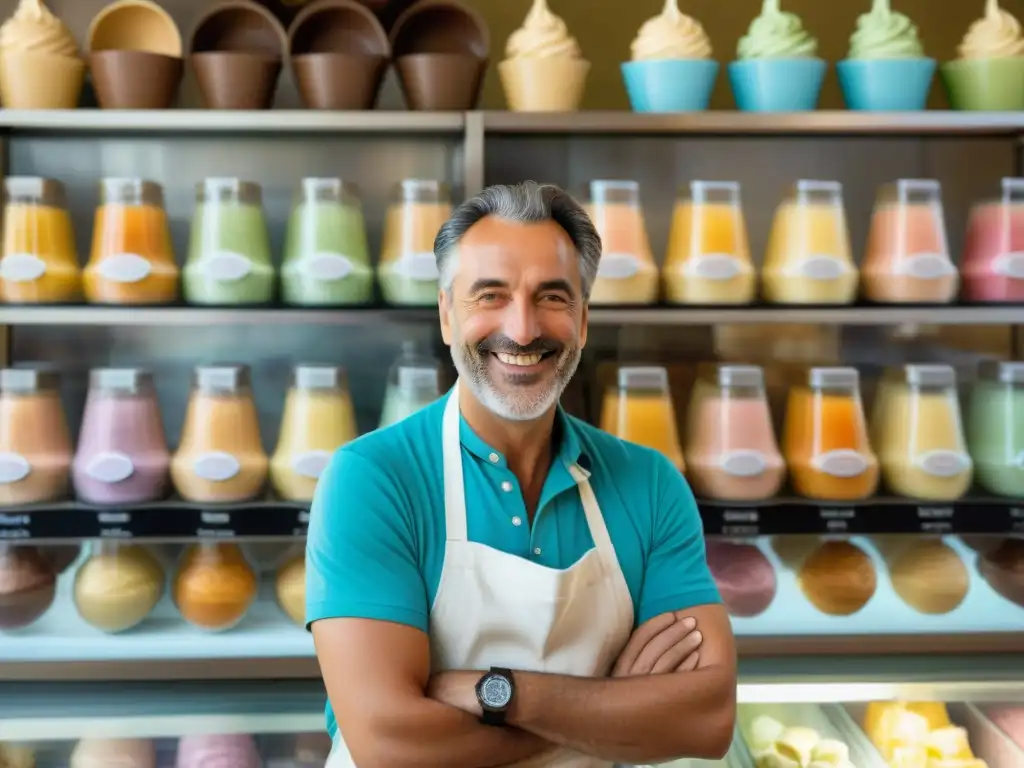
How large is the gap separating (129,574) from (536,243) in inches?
44.0

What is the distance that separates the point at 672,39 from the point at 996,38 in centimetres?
61

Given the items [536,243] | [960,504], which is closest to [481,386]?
[536,243]

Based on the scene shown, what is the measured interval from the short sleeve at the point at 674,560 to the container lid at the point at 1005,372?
90 centimetres

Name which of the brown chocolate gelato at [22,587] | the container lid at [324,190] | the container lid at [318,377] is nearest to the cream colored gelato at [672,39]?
the container lid at [324,190]

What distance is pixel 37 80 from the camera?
185cm

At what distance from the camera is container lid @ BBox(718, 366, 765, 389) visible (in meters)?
1.89

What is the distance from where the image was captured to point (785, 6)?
2277 mm

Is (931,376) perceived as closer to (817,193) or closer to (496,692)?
(817,193)

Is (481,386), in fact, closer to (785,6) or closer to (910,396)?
(910,396)

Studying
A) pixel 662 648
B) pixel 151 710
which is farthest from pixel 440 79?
pixel 151 710

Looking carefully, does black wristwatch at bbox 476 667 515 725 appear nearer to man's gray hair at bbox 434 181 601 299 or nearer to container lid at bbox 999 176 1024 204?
man's gray hair at bbox 434 181 601 299

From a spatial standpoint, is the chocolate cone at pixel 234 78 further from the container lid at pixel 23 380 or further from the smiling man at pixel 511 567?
the smiling man at pixel 511 567

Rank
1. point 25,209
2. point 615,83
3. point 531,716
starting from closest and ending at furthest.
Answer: point 531,716
point 25,209
point 615,83

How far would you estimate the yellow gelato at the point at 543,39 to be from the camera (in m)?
1.90
